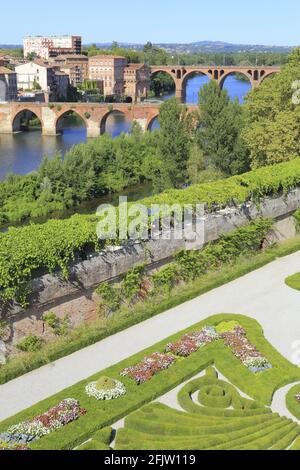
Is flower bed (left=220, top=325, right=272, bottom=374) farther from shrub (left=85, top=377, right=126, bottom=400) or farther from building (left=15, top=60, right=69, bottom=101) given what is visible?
building (left=15, top=60, right=69, bottom=101)

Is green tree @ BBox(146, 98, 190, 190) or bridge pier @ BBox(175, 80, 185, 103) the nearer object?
green tree @ BBox(146, 98, 190, 190)

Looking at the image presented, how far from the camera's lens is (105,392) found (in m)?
17.0

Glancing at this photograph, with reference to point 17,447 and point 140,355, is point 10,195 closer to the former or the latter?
point 140,355

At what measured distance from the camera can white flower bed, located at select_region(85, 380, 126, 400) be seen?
55.4 feet

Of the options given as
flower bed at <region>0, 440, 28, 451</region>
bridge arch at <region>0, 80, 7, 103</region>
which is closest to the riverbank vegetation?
flower bed at <region>0, 440, 28, 451</region>

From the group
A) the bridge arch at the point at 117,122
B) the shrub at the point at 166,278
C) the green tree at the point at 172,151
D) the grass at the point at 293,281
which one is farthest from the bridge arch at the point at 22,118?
the grass at the point at 293,281

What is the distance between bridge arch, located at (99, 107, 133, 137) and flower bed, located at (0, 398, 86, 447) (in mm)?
60483

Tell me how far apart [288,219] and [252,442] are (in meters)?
18.8

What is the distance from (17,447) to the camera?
47.7 feet

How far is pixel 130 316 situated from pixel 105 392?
17.9 ft

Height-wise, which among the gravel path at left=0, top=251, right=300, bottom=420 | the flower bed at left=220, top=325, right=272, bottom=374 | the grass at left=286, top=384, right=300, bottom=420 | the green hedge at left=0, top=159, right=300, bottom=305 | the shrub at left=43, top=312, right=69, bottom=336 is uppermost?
the green hedge at left=0, top=159, right=300, bottom=305

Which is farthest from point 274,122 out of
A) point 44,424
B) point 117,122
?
point 117,122

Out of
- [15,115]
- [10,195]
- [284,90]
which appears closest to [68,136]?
[15,115]

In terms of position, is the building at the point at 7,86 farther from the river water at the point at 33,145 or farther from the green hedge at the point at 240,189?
the green hedge at the point at 240,189
